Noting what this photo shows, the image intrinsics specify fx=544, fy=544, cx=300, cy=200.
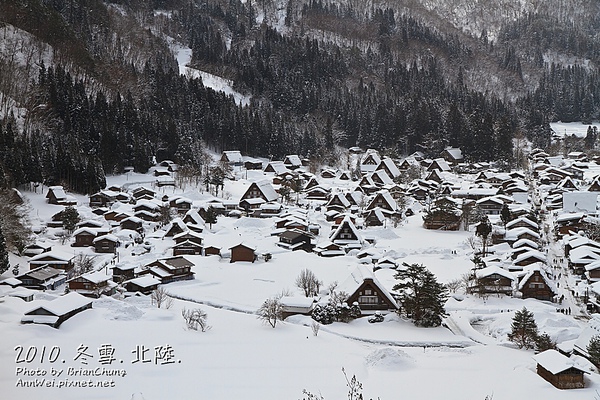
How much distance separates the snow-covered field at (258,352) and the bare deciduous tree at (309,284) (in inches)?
24.9

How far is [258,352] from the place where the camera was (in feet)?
52.8

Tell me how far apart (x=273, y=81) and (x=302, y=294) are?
67.2m

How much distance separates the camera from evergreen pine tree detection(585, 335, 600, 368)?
17.1 meters

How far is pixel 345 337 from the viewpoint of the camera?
64.2 feet

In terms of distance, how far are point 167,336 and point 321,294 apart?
913 centimetres

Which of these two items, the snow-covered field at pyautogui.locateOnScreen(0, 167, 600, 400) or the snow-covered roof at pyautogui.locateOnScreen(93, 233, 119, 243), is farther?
the snow-covered roof at pyautogui.locateOnScreen(93, 233, 119, 243)

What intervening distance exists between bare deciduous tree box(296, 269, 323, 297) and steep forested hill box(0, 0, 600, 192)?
847 inches

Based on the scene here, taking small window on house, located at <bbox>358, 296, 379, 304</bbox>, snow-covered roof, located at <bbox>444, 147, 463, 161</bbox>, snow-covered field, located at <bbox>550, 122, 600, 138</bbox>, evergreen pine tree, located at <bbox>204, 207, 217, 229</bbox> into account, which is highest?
snow-covered field, located at <bbox>550, 122, 600, 138</bbox>

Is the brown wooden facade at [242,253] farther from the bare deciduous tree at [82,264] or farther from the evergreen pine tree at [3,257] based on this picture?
the evergreen pine tree at [3,257]

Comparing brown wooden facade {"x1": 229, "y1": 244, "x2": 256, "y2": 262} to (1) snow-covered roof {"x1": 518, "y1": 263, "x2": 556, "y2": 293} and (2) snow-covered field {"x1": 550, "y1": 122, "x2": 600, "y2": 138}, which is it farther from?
(2) snow-covered field {"x1": 550, "y1": 122, "x2": 600, "y2": 138}

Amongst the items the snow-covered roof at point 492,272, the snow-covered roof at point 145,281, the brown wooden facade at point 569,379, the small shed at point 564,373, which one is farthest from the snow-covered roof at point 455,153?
the brown wooden facade at point 569,379

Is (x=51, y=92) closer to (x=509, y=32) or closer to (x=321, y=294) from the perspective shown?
(x=321, y=294)

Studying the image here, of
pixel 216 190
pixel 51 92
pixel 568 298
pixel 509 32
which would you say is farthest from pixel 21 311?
pixel 509 32

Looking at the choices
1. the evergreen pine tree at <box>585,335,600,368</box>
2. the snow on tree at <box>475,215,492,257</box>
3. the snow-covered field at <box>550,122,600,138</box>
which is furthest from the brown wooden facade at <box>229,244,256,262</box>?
the snow-covered field at <box>550,122,600,138</box>
